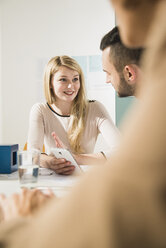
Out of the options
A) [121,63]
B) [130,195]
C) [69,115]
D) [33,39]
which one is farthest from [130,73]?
[33,39]

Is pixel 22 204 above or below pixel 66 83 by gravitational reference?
below

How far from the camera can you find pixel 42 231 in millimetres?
276

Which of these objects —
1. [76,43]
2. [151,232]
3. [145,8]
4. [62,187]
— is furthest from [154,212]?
[76,43]

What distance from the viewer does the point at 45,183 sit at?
1.31 meters

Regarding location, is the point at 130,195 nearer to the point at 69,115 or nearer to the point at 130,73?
the point at 130,73

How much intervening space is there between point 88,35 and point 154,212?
4056 millimetres

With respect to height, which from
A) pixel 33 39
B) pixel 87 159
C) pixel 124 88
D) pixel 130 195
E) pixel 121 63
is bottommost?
pixel 87 159

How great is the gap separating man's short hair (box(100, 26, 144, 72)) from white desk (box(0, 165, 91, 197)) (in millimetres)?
906

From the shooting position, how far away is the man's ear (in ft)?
6.44

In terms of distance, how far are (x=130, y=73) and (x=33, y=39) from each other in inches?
102

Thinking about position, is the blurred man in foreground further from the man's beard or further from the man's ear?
the man's beard

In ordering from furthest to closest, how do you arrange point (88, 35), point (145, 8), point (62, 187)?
point (88, 35) < point (62, 187) < point (145, 8)

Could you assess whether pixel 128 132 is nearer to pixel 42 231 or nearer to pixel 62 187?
pixel 42 231

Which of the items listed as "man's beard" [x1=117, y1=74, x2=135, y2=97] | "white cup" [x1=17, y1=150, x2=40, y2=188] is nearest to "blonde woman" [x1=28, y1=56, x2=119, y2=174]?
"man's beard" [x1=117, y1=74, x2=135, y2=97]
